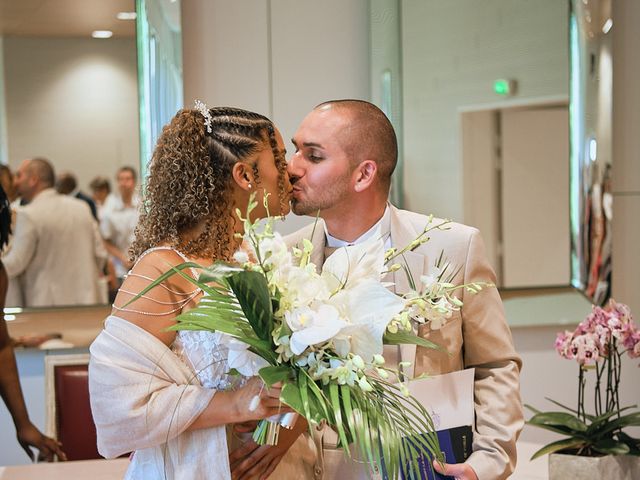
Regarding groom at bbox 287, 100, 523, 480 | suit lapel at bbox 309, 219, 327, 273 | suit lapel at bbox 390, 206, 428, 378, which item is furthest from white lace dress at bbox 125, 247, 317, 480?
suit lapel at bbox 309, 219, 327, 273

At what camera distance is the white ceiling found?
3600 millimetres

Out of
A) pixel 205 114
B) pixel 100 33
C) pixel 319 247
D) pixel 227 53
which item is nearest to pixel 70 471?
pixel 319 247

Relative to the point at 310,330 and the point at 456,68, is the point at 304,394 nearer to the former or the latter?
the point at 310,330

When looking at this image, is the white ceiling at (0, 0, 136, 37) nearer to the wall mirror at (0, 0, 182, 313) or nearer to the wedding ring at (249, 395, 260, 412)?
the wall mirror at (0, 0, 182, 313)

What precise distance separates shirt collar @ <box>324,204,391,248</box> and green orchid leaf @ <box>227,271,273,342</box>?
85 centimetres

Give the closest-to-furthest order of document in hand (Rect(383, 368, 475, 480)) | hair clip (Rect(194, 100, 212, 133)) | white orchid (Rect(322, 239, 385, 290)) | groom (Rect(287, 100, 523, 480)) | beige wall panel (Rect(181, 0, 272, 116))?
1. white orchid (Rect(322, 239, 385, 290))
2. hair clip (Rect(194, 100, 212, 133))
3. document in hand (Rect(383, 368, 475, 480))
4. groom (Rect(287, 100, 523, 480))
5. beige wall panel (Rect(181, 0, 272, 116))

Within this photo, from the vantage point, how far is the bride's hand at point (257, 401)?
1615 millimetres

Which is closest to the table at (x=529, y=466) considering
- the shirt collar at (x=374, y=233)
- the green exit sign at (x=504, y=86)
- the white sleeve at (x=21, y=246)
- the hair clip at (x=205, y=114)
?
the shirt collar at (x=374, y=233)

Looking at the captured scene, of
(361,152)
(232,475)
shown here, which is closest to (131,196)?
(361,152)

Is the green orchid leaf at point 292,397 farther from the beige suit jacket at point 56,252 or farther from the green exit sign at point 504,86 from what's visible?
the green exit sign at point 504,86

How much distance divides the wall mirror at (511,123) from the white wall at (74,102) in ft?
3.48

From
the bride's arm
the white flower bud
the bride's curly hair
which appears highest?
the bride's curly hair

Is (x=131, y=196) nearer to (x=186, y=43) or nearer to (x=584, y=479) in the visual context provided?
(x=186, y=43)

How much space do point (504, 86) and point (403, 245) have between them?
75.9 inches
